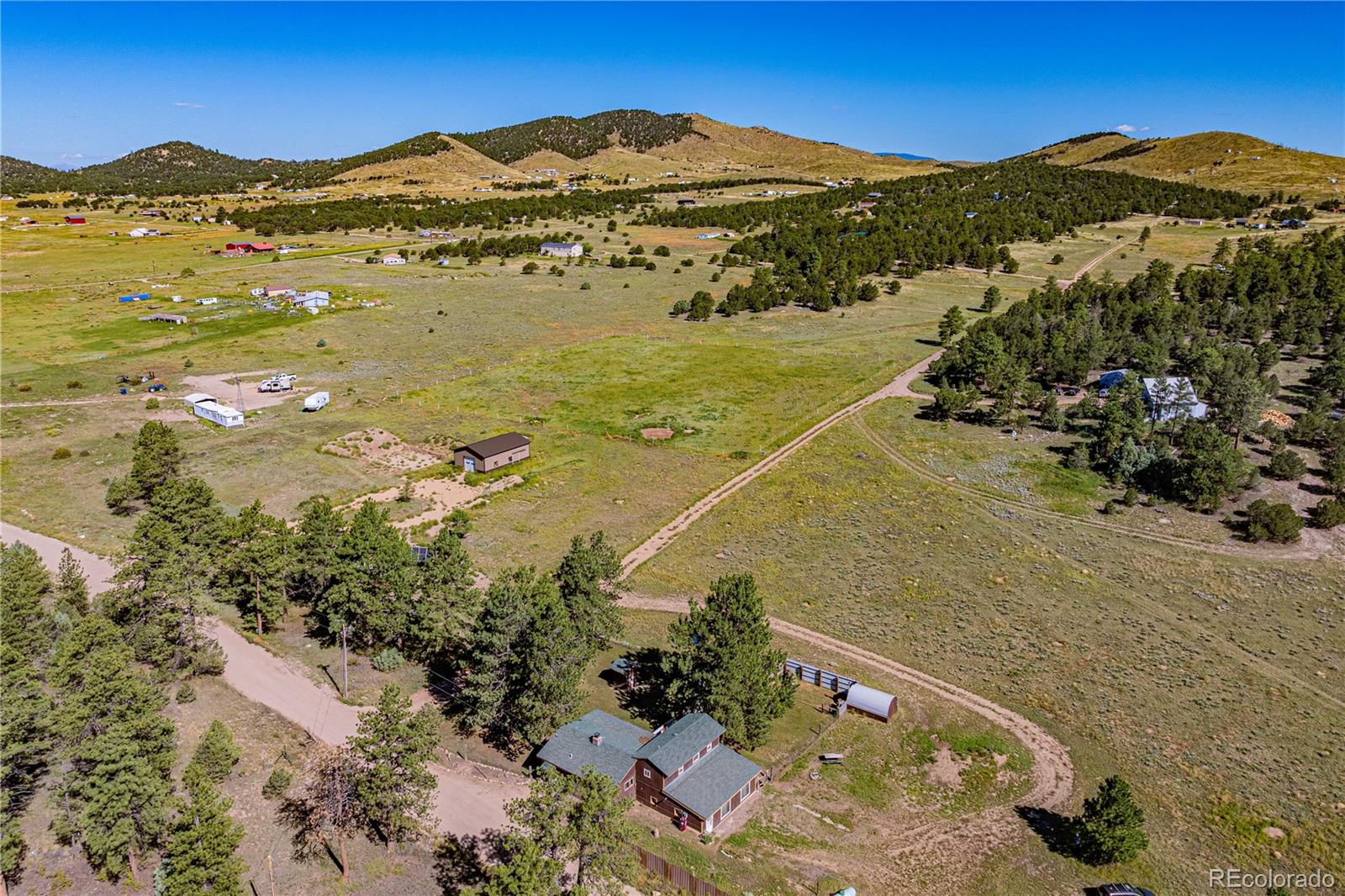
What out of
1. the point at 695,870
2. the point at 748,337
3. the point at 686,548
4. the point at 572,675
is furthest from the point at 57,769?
the point at 748,337

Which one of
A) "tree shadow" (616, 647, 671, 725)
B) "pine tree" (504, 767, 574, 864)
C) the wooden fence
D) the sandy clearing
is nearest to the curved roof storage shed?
"tree shadow" (616, 647, 671, 725)

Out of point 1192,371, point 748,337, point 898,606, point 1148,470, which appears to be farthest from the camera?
point 748,337

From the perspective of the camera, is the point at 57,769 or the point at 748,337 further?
the point at 748,337

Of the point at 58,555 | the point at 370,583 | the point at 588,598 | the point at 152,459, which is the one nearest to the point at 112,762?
the point at 370,583

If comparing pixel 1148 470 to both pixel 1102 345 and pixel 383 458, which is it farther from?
pixel 383 458

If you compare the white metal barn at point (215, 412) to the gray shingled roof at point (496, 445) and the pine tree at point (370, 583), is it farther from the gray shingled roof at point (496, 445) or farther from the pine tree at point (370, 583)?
the pine tree at point (370, 583)

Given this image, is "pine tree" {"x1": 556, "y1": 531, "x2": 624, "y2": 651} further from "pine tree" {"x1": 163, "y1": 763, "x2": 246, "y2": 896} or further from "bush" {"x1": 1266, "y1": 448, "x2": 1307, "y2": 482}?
"bush" {"x1": 1266, "y1": 448, "x2": 1307, "y2": 482}

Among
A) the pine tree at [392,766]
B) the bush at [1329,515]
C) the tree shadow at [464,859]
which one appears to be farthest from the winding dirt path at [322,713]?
the bush at [1329,515]

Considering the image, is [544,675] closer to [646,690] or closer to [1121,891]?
[646,690]
